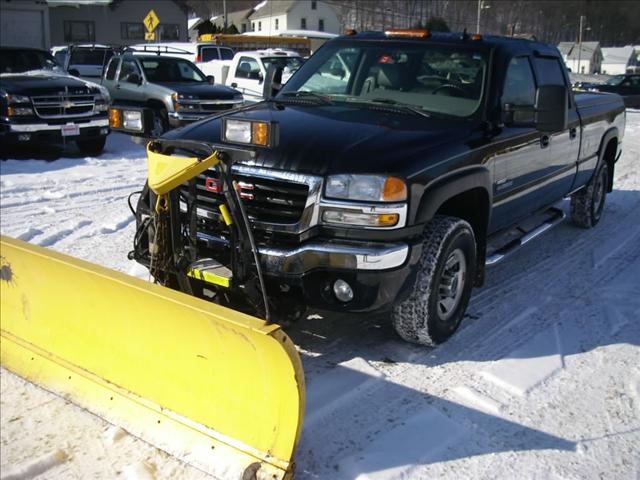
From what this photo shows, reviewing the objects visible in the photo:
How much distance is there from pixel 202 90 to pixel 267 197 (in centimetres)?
957

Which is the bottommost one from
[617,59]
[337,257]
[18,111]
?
[337,257]

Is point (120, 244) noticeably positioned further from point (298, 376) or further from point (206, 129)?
point (298, 376)

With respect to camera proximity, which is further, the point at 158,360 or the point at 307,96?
the point at 307,96

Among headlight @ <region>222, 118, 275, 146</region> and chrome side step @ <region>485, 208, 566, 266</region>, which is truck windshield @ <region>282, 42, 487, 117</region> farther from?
headlight @ <region>222, 118, 275, 146</region>

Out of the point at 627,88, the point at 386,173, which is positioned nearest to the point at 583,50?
the point at 627,88

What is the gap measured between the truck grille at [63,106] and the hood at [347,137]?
6861 mm

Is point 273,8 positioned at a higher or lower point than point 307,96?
higher

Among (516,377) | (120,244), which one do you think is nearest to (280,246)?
(516,377)

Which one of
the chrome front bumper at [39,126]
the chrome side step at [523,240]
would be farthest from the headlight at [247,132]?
the chrome front bumper at [39,126]

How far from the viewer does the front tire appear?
156 inches

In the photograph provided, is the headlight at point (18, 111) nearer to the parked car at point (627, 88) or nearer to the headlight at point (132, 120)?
the headlight at point (132, 120)

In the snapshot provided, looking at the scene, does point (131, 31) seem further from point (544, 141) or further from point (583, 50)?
point (583, 50)

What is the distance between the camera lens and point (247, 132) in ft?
11.1

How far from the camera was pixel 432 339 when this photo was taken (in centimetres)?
418
